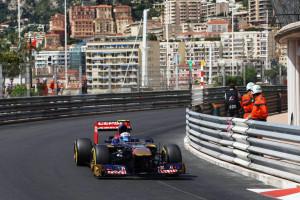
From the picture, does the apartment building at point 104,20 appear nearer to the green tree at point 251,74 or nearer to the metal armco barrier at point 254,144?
the green tree at point 251,74

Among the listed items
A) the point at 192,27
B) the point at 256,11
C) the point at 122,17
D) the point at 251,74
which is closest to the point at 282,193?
the point at 251,74

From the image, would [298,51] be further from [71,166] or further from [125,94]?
[125,94]

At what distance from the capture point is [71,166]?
567 inches

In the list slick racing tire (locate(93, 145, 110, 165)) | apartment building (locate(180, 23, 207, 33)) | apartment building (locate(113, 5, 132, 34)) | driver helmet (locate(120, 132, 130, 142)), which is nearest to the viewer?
slick racing tire (locate(93, 145, 110, 165))

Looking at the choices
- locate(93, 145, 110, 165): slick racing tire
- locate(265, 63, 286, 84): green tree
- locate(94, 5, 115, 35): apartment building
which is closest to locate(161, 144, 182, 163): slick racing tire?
locate(93, 145, 110, 165): slick racing tire

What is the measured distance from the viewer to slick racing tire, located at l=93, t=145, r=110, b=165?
41.4ft

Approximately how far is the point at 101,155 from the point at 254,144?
101 inches

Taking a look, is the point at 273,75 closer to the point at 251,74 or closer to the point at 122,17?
the point at 251,74

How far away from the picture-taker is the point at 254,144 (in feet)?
43.0

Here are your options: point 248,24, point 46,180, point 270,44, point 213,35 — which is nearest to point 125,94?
point 46,180

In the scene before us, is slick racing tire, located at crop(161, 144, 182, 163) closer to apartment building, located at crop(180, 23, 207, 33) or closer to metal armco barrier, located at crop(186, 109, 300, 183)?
metal armco barrier, located at crop(186, 109, 300, 183)

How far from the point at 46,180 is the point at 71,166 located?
6.57 ft

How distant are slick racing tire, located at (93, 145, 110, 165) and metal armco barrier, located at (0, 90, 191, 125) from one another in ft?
47.0

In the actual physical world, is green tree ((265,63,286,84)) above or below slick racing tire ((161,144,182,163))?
above
